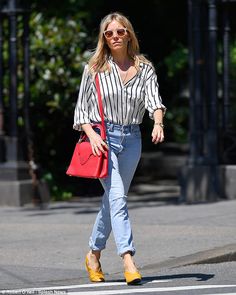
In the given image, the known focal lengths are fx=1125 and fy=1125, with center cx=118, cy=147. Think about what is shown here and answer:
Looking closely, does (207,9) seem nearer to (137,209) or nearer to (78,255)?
(137,209)

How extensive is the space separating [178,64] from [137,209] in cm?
735

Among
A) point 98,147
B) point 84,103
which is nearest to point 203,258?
point 98,147

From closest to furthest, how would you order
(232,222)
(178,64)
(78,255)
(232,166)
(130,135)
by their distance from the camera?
(130,135)
(78,255)
(232,222)
(232,166)
(178,64)

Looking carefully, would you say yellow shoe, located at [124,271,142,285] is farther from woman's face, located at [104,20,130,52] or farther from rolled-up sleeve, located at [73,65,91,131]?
woman's face, located at [104,20,130,52]

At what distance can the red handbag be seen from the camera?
25.8 ft

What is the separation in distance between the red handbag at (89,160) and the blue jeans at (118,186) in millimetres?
78

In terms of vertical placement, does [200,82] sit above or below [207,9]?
below

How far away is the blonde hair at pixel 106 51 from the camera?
802 centimetres

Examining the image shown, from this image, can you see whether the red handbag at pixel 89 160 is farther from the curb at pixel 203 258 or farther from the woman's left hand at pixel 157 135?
the curb at pixel 203 258

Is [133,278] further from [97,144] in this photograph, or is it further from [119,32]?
[119,32]

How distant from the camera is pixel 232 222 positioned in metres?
11.7

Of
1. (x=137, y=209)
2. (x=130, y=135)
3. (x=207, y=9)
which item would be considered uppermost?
(x=207, y=9)

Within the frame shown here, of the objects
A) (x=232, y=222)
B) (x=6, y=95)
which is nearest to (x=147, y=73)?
(x=232, y=222)

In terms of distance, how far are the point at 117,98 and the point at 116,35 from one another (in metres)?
0.45
